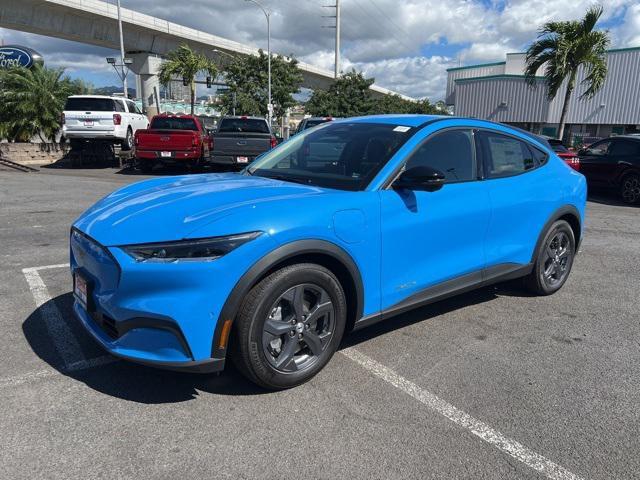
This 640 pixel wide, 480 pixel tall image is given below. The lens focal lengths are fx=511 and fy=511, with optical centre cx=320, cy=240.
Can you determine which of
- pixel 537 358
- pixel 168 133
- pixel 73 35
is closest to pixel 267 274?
pixel 537 358

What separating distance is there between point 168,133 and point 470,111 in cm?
2927

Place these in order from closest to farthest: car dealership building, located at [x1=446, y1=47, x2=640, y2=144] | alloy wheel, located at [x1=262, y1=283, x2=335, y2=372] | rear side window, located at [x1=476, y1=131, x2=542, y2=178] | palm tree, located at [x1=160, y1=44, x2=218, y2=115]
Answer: alloy wheel, located at [x1=262, y1=283, x2=335, y2=372], rear side window, located at [x1=476, y1=131, x2=542, y2=178], car dealership building, located at [x1=446, y1=47, x2=640, y2=144], palm tree, located at [x1=160, y1=44, x2=218, y2=115]

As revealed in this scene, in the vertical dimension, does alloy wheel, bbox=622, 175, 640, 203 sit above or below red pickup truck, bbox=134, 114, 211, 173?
below

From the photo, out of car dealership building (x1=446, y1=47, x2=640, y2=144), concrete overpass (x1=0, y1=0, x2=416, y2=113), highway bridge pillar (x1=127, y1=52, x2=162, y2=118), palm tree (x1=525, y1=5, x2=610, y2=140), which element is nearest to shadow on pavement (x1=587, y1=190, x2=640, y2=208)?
palm tree (x1=525, y1=5, x2=610, y2=140)

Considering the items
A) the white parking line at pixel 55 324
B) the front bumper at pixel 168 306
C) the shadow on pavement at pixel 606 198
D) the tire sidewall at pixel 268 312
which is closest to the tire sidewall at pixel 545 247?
the tire sidewall at pixel 268 312

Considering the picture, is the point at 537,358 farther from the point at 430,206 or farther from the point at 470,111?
the point at 470,111

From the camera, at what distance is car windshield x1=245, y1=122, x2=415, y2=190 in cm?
351

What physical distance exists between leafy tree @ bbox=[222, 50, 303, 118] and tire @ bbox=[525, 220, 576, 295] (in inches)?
1435

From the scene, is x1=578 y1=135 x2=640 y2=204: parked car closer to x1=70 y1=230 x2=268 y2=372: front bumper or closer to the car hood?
the car hood

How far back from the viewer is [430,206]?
140 inches

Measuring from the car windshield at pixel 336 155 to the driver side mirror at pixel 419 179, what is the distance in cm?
18

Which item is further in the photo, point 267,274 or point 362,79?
point 362,79

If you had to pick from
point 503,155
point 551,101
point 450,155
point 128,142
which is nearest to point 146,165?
point 128,142

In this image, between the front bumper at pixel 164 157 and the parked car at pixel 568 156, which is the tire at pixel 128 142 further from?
the parked car at pixel 568 156
